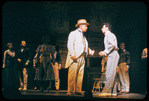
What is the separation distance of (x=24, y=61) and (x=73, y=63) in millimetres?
1613

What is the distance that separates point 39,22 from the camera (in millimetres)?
7461

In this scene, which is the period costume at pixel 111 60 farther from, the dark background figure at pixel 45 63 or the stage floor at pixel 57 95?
the dark background figure at pixel 45 63

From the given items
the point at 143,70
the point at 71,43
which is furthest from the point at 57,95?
the point at 143,70

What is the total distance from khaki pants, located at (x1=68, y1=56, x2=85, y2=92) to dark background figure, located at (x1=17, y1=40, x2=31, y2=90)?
4.72 feet

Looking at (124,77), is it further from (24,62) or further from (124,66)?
(24,62)

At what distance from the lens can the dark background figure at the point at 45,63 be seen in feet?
23.1

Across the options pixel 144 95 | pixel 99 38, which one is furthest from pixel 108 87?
pixel 99 38

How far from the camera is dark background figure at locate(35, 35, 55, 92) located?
7027mm

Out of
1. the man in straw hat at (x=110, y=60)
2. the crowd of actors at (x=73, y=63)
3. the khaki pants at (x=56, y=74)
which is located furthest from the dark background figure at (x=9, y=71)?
the man in straw hat at (x=110, y=60)

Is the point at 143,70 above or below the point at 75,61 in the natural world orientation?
below

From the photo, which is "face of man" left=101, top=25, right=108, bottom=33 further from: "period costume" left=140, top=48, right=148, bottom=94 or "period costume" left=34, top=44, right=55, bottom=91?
"period costume" left=34, top=44, right=55, bottom=91

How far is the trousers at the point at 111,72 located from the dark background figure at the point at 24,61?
238 centimetres

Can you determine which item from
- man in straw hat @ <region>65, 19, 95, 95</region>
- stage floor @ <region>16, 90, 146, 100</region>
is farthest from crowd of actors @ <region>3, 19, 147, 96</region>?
stage floor @ <region>16, 90, 146, 100</region>

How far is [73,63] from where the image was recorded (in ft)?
22.3
